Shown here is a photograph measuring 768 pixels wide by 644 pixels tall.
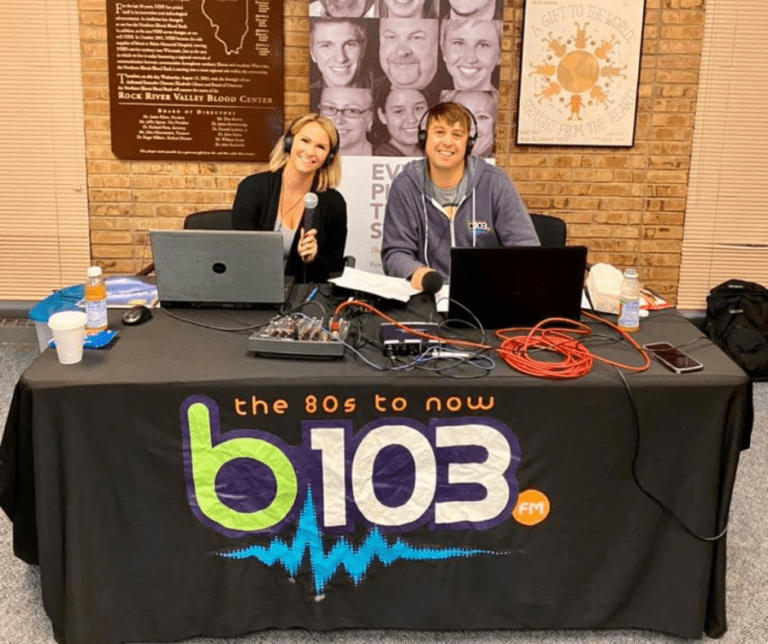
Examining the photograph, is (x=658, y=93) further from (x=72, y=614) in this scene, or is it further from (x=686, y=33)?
(x=72, y=614)

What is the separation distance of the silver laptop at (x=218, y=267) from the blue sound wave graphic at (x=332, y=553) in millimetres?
704

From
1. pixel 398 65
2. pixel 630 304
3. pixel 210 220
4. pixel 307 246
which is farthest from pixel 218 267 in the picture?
pixel 398 65

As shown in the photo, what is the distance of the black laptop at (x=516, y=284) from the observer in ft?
7.40

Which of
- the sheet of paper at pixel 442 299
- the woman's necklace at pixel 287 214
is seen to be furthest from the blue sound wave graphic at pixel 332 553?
the woman's necklace at pixel 287 214

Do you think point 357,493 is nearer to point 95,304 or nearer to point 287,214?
point 95,304

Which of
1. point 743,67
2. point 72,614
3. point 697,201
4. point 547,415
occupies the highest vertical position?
point 743,67

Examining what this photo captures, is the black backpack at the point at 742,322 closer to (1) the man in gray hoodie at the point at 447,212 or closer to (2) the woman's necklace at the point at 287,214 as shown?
(1) the man in gray hoodie at the point at 447,212

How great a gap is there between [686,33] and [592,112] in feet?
1.89

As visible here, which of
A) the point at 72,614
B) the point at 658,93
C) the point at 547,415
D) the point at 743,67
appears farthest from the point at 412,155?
the point at 72,614

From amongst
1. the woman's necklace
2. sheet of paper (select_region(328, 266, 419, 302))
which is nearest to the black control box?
sheet of paper (select_region(328, 266, 419, 302))

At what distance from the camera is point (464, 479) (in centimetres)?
212

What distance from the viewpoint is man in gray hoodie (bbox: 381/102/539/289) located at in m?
3.06

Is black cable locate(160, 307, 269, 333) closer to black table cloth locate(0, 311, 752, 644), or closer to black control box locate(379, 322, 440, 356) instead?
black table cloth locate(0, 311, 752, 644)

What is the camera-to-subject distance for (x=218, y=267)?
2457 mm
